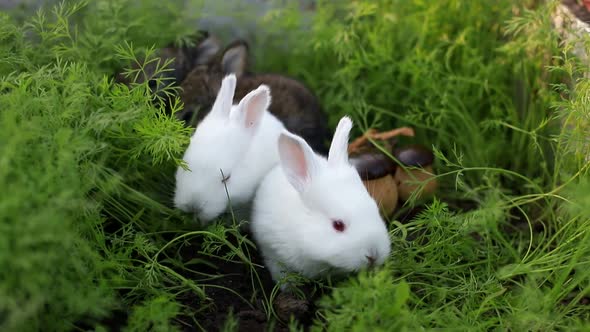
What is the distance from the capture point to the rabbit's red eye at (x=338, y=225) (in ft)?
8.44

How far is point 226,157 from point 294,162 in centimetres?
41

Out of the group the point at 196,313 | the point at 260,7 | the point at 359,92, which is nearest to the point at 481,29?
the point at 359,92

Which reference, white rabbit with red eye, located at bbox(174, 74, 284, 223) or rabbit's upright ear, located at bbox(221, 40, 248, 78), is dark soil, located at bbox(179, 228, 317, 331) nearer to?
white rabbit with red eye, located at bbox(174, 74, 284, 223)

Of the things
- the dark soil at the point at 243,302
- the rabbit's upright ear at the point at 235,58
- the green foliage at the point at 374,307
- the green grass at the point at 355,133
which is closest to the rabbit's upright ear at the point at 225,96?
the green grass at the point at 355,133

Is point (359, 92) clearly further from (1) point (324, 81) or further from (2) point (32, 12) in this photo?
(2) point (32, 12)

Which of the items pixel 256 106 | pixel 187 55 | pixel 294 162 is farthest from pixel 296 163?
pixel 187 55

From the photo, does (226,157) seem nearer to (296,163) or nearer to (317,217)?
(296,163)

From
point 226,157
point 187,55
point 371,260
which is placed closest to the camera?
point 371,260

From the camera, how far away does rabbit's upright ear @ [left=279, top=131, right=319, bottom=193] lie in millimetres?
2697

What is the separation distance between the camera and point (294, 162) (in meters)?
2.73

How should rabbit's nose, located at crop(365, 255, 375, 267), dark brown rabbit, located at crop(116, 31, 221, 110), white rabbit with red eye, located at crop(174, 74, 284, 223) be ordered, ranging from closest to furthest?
rabbit's nose, located at crop(365, 255, 375, 267) < white rabbit with red eye, located at crop(174, 74, 284, 223) < dark brown rabbit, located at crop(116, 31, 221, 110)

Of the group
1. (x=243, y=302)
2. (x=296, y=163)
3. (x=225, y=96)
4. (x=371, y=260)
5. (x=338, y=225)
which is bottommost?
(x=243, y=302)

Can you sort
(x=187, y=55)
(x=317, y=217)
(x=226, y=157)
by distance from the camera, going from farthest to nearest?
1. (x=187, y=55)
2. (x=226, y=157)
3. (x=317, y=217)

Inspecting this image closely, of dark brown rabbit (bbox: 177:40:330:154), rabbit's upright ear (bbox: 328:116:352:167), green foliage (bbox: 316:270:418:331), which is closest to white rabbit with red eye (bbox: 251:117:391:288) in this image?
rabbit's upright ear (bbox: 328:116:352:167)
